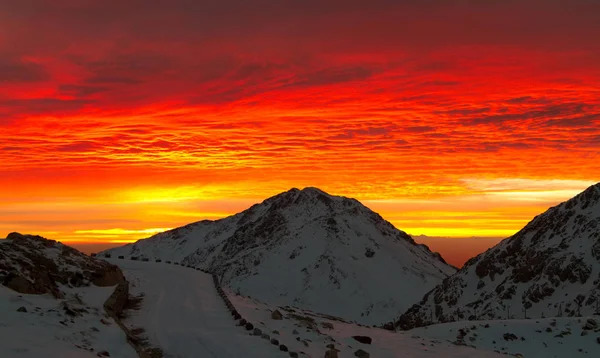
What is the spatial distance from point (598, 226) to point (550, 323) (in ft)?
268

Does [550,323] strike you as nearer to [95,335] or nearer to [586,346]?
[586,346]

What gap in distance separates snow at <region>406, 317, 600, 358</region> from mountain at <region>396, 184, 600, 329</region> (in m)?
54.3

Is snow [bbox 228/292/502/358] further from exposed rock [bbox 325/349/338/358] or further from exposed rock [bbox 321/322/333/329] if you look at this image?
exposed rock [bbox 325/349/338/358]

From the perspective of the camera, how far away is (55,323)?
2217cm

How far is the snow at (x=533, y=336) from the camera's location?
119 feet

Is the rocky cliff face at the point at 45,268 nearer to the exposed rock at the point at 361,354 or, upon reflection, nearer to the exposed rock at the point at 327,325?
the exposed rock at the point at 327,325

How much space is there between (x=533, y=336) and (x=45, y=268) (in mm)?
32128

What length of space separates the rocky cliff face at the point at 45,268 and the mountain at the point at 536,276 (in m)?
70.7

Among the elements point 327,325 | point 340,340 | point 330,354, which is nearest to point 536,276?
point 327,325

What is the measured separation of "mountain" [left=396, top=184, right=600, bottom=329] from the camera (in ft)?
329

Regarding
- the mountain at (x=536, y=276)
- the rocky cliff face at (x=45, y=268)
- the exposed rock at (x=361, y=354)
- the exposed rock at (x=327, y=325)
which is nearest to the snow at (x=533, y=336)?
the exposed rock at (x=327, y=325)

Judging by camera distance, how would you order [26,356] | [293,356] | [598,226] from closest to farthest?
1. [26,356]
2. [293,356]
3. [598,226]

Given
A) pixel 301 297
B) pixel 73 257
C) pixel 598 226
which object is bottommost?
pixel 301 297

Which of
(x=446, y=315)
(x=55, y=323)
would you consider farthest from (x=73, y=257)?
(x=446, y=315)
